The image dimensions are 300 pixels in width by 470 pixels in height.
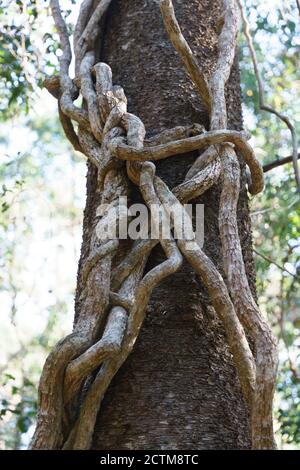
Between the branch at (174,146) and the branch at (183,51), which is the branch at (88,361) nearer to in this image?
Answer: the branch at (174,146)

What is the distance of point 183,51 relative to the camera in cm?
163

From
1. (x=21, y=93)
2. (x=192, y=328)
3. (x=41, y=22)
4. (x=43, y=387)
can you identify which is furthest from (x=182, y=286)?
(x=41, y=22)

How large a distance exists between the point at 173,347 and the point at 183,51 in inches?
26.0

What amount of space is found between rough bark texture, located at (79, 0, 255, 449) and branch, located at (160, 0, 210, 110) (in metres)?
0.03

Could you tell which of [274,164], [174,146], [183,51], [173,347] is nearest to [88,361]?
[173,347]

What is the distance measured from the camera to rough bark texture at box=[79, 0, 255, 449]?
1248 millimetres

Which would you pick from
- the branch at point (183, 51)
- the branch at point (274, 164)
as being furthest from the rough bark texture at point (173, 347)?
the branch at point (274, 164)

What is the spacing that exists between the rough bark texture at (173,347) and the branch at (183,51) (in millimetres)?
34

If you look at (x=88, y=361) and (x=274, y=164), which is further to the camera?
(x=274, y=164)

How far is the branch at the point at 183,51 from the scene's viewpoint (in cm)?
163

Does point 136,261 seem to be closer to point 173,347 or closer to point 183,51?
point 173,347

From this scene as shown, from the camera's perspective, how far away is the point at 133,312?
51.9 inches

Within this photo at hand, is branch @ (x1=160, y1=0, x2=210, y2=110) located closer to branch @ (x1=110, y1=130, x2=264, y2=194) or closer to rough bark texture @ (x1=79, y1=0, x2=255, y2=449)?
rough bark texture @ (x1=79, y1=0, x2=255, y2=449)
